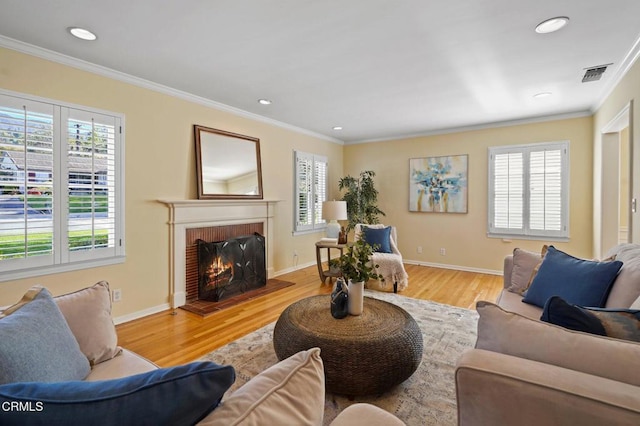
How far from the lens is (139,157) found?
131 inches

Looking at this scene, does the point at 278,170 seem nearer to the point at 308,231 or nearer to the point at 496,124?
the point at 308,231

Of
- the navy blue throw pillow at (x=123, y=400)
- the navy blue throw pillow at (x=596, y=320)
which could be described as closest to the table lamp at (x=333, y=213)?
the navy blue throw pillow at (x=596, y=320)

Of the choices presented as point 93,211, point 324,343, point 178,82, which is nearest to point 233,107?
point 178,82

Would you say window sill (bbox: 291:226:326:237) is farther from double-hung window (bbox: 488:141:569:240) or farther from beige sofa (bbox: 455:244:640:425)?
beige sofa (bbox: 455:244:640:425)

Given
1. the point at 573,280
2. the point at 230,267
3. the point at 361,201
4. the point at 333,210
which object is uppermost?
the point at 361,201

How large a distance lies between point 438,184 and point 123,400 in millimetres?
5755

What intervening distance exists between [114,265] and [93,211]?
1.92 feet

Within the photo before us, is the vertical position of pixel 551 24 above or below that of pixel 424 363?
above

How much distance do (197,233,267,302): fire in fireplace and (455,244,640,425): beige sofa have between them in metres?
3.34

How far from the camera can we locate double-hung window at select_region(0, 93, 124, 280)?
253 cm

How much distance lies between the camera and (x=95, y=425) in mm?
592

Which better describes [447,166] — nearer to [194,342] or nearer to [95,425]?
[194,342]

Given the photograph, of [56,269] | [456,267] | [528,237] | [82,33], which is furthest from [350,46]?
[456,267]

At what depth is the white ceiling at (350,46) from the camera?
2.08 metres
